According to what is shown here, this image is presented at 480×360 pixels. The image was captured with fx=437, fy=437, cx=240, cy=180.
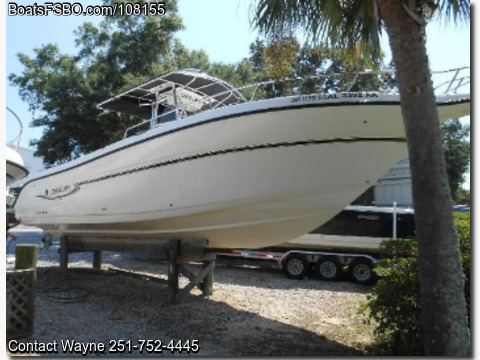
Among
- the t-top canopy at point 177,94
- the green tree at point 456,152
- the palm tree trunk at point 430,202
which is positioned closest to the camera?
the palm tree trunk at point 430,202

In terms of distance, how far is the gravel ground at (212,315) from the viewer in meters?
5.01

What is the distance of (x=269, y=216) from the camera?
19.5ft

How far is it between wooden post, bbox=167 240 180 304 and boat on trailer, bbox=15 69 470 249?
20 centimetres

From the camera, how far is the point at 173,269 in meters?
6.60

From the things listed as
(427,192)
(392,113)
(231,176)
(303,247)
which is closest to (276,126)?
(231,176)

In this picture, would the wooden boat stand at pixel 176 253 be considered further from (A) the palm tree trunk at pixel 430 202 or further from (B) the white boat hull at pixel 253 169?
(A) the palm tree trunk at pixel 430 202

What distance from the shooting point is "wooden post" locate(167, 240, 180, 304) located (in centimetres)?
662

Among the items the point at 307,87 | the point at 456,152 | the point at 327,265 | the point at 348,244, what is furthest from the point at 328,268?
the point at 456,152

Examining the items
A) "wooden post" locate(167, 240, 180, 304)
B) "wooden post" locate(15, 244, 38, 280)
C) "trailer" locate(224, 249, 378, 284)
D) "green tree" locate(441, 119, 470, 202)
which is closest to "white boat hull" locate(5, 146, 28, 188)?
"wooden post" locate(15, 244, 38, 280)

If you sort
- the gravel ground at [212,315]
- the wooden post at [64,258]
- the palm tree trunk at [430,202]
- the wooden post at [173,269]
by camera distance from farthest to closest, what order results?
1. the wooden post at [64,258]
2. the wooden post at [173,269]
3. the gravel ground at [212,315]
4. the palm tree trunk at [430,202]

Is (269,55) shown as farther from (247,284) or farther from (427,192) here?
(247,284)

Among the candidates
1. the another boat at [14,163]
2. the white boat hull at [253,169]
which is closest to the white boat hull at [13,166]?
the another boat at [14,163]

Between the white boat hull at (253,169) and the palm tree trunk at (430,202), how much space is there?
1768 millimetres

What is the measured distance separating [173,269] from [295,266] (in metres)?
4.49
